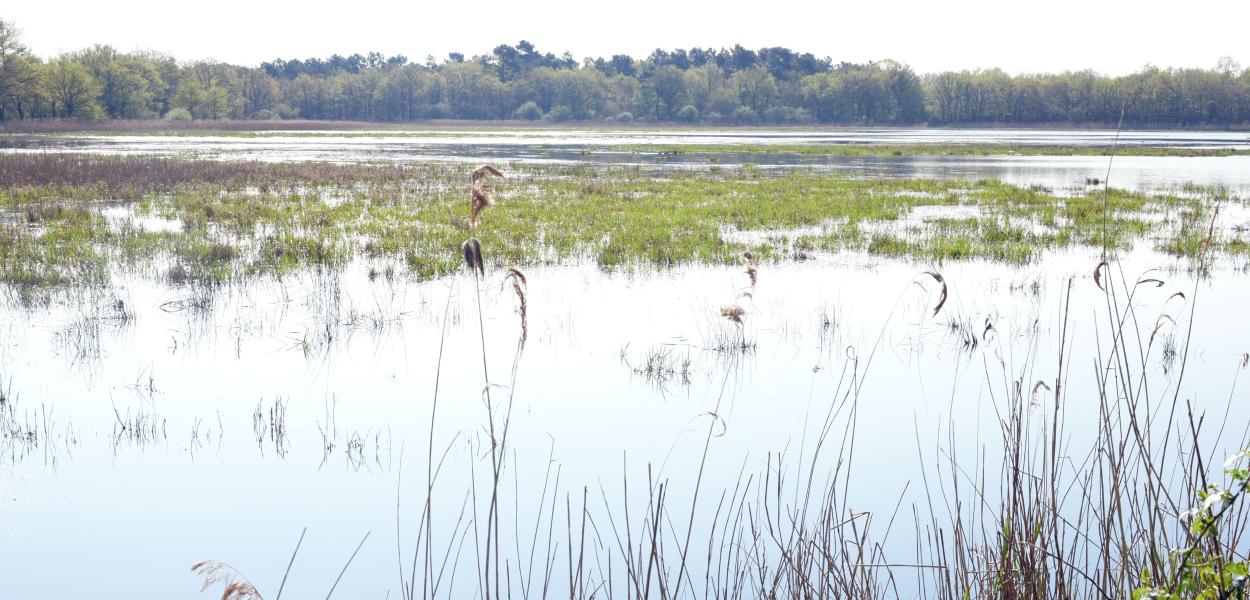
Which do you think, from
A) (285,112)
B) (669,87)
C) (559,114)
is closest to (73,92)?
(285,112)

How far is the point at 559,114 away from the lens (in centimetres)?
15412

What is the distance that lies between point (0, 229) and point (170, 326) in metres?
9.46

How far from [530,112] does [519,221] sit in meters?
138

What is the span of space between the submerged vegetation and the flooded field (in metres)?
0.16

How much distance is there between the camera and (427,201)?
24.5 meters

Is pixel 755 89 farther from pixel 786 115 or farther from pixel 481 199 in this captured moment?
pixel 481 199

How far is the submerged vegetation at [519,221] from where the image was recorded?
15.8 m

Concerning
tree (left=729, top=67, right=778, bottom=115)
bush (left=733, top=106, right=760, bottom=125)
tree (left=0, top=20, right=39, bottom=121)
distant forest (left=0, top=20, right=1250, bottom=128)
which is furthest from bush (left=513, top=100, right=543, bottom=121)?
tree (left=0, top=20, right=39, bottom=121)

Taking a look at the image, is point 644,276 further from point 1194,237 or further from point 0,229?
point 0,229

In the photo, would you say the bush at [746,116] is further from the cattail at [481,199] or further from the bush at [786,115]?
the cattail at [481,199]

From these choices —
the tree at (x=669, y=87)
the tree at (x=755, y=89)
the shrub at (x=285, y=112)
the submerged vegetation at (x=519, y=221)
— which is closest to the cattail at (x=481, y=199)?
the submerged vegetation at (x=519, y=221)

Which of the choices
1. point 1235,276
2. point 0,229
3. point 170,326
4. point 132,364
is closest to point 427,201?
point 0,229

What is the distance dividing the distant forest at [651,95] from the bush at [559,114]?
1.49 ft

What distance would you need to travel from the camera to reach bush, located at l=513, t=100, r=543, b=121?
508ft
